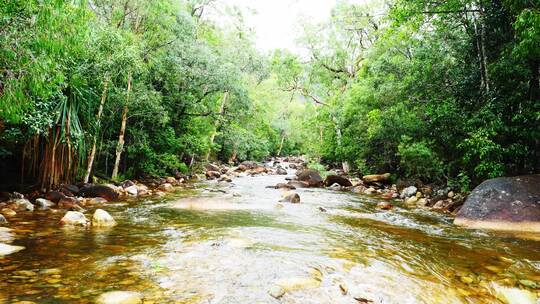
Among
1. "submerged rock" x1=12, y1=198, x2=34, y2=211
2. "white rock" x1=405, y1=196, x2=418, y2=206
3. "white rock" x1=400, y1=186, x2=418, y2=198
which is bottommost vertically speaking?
"white rock" x1=405, y1=196, x2=418, y2=206

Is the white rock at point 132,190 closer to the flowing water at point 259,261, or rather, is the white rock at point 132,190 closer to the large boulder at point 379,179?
the flowing water at point 259,261

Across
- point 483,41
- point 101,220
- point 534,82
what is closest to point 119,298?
point 101,220

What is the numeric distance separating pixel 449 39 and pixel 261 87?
2488 centimetres

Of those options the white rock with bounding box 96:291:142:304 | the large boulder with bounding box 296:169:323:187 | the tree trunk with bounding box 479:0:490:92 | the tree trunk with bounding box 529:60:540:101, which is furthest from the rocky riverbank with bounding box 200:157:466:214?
the white rock with bounding box 96:291:142:304

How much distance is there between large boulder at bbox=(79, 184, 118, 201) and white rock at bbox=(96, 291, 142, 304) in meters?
7.19

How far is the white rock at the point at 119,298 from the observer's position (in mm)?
3078

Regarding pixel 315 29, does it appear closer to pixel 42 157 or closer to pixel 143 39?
pixel 143 39

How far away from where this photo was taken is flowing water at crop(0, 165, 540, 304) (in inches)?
135

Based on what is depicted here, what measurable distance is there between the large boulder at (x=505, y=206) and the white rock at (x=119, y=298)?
702 centimetres

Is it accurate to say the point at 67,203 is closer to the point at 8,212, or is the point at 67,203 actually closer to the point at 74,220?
the point at 8,212

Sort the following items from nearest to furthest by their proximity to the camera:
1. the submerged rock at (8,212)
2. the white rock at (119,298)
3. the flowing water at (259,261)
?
the white rock at (119,298) → the flowing water at (259,261) → the submerged rock at (8,212)

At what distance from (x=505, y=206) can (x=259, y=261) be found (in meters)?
6.03

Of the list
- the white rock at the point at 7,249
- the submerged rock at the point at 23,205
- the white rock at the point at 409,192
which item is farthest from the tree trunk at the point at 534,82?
the submerged rock at the point at 23,205

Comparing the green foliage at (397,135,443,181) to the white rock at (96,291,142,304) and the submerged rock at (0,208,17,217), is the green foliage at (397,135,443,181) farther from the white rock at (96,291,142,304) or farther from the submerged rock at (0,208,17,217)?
the submerged rock at (0,208,17,217)
